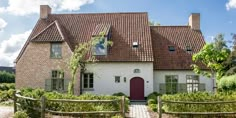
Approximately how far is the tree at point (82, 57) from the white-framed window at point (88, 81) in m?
0.85

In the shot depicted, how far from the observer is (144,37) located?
Result: 32656 mm

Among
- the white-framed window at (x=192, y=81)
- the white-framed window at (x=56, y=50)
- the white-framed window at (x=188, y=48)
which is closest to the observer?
the white-framed window at (x=56, y=50)

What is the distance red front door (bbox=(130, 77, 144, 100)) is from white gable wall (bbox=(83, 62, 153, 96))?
0.92 feet

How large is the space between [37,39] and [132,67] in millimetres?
9259

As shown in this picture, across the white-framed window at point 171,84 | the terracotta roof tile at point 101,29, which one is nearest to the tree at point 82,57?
the terracotta roof tile at point 101,29

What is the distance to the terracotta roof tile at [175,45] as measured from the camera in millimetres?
31828

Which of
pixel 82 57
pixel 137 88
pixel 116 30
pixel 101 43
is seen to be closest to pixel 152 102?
pixel 137 88

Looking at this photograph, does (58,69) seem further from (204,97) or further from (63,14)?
(204,97)

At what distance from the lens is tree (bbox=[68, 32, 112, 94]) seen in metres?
27.5

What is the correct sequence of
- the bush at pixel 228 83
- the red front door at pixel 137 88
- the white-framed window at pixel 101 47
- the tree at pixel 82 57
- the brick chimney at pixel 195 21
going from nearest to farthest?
1. the bush at pixel 228 83
2. the tree at pixel 82 57
3. the red front door at pixel 137 88
4. the white-framed window at pixel 101 47
5. the brick chimney at pixel 195 21

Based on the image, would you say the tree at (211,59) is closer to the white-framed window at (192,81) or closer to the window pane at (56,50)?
the white-framed window at (192,81)

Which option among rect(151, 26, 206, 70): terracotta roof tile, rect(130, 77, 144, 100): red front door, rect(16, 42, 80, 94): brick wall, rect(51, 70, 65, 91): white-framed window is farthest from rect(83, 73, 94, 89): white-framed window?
rect(151, 26, 206, 70): terracotta roof tile

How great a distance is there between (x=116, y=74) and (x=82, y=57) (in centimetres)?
364

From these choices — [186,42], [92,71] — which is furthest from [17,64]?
[186,42]
